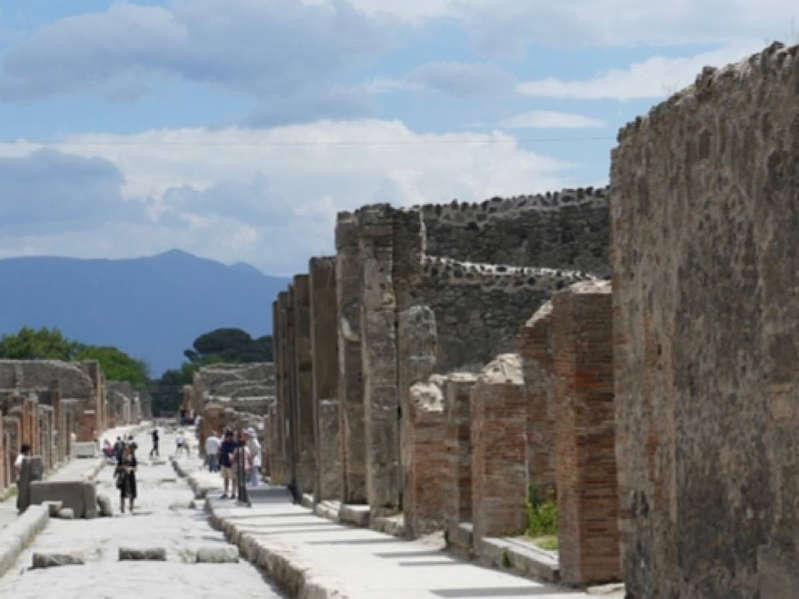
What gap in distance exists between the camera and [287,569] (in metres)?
13.7

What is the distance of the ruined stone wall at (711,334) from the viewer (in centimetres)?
709

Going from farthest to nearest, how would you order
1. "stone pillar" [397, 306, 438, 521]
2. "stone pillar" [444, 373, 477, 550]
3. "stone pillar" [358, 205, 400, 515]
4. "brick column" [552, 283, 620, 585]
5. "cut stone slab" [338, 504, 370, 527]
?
"cut stone slab" [338, 504, 370, 527]
"stone pillar" [358, 205, 400, 515]
"stone pillar" [397, 306, 438, 521]
"stone pillar" [444, 373, 477, 550]
"brick column" [552, 283, 620, 585]

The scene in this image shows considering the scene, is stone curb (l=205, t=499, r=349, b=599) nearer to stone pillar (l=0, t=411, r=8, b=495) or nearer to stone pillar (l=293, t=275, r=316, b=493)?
stone pillar (l=293, t=275, r=316, b=493)

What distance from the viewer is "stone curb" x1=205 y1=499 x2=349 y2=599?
11.4 metres

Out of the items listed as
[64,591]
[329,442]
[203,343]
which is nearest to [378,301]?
[329,442]

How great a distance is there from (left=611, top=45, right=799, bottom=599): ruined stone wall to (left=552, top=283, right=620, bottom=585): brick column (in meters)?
0.87

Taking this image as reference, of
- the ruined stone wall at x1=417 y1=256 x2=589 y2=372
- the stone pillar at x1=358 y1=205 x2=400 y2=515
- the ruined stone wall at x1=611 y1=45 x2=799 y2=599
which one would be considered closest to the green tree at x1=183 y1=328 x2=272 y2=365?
the stone pillar at x1=358 y1=205 x2=400 y2=515

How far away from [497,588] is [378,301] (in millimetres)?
9664

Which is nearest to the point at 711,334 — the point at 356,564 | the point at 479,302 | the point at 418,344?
the point at 356,564

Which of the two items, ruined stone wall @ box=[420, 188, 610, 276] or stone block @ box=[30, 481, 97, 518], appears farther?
stone block @ box=[30, 481, 97, 518]

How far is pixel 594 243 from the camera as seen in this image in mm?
23203

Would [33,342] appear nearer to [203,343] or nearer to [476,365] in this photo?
[203,343]

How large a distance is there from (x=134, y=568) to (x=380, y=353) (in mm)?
5671

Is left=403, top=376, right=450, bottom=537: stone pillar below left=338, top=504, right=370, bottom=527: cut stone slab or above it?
above
